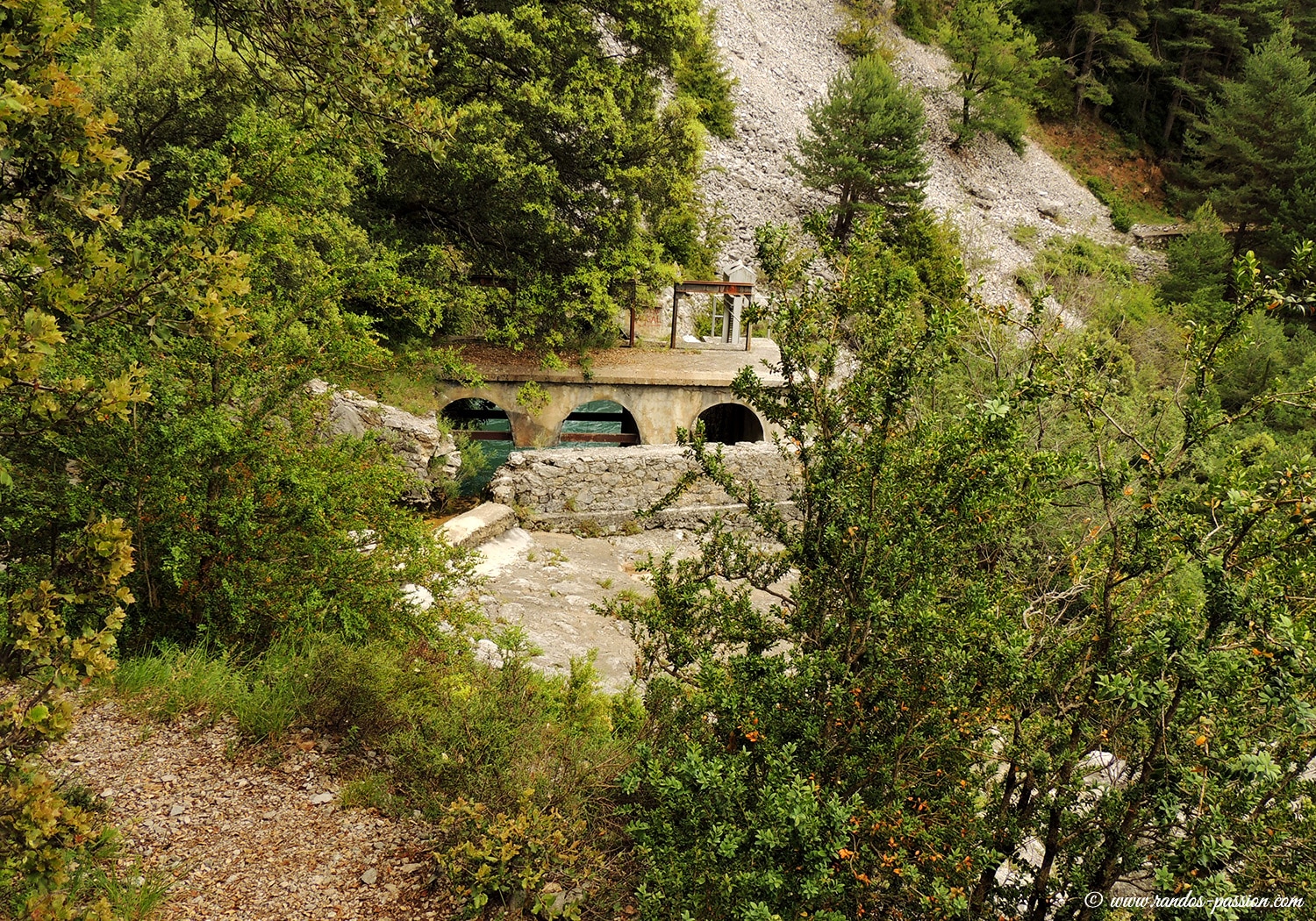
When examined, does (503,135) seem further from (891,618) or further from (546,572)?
(891,618)

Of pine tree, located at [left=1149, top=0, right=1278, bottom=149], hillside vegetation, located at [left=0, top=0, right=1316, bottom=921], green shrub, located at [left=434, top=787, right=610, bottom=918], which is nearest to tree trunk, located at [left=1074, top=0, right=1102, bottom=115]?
pine tree, located at [left=1149, top=0, right=1278, bottom=149]

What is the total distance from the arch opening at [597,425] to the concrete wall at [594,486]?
4.06m

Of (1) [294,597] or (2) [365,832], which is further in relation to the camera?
(1) [294,597]

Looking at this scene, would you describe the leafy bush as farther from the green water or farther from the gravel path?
the gravel path

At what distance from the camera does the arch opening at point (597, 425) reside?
18.0m

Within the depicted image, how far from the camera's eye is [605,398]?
15.2 meters

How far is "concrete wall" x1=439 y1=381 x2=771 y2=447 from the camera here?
47.4ft

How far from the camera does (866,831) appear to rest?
306cm

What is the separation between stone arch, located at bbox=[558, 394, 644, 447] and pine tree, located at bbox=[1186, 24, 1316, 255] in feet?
79.2

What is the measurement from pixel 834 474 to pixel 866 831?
1.40 m

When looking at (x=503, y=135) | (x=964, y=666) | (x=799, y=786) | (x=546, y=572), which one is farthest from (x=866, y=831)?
(x=503, y=135)

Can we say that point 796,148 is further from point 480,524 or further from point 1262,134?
point 480,524

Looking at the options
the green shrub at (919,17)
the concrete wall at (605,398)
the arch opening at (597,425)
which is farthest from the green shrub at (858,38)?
the concrete wall at (605,398)

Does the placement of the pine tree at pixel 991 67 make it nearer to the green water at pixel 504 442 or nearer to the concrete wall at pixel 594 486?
the green water at pixel 504 442
